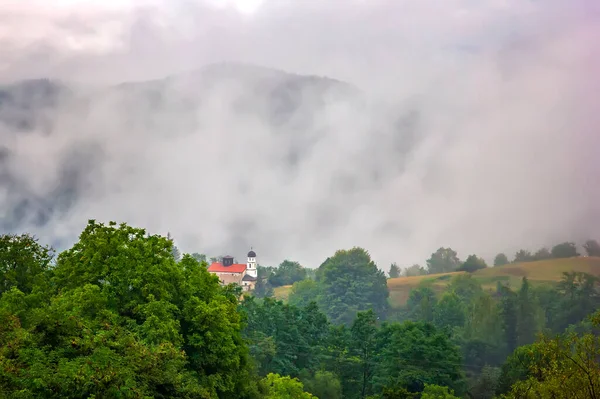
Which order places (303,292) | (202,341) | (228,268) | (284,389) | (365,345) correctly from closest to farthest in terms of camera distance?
(202,341), (284,389), (365,345), (303,292), (228,268)

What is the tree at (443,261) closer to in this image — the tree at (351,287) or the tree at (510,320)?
the tree at (351,287)

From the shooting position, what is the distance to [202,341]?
30844 millimetres

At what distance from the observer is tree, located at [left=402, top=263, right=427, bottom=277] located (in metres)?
140

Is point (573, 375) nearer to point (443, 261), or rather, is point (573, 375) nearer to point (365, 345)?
point (365, 345)

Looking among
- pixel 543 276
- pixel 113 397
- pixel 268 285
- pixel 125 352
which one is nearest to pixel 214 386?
pixel 125 352

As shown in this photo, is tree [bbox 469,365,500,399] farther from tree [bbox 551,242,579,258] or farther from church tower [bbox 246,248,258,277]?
church tower [bbox 246,248,258,277]

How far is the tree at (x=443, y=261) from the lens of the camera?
13062 centimetres

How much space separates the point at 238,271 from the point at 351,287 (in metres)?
46.5

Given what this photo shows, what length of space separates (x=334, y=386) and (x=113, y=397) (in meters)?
40.4

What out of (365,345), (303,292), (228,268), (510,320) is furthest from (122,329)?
(228,268)

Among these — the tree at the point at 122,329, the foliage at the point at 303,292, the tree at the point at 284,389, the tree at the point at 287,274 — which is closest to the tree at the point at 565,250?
the foliage at the point at 303,292

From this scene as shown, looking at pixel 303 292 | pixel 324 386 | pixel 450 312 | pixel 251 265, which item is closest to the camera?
pixel 324 386

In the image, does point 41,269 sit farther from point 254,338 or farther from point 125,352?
point 254,338

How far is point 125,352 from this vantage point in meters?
22.9
